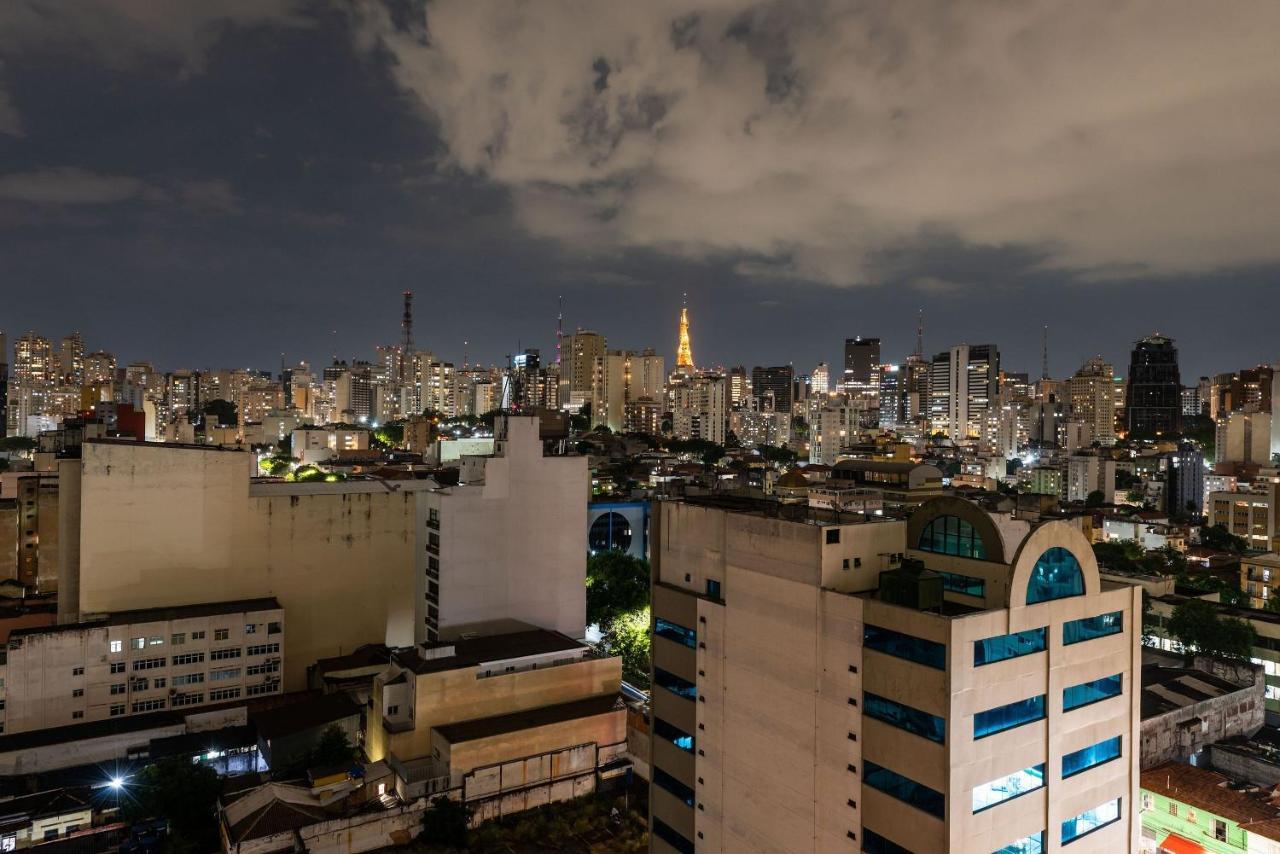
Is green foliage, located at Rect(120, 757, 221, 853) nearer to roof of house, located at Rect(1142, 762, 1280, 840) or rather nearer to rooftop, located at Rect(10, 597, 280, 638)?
rooftop, located at Rect(10, 597, 280, 638)

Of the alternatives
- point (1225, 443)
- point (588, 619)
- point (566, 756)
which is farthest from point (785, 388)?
point (566, 756)

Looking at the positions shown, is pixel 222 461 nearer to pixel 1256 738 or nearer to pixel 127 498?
pixel 127 498

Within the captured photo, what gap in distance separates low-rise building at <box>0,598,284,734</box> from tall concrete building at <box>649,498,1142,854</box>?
64.4 feet

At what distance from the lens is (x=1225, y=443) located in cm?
8744

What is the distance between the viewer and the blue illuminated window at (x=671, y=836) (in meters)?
16.2

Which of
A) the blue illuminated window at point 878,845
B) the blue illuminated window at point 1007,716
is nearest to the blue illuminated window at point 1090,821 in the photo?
the blue illuminated window at point 1007,716

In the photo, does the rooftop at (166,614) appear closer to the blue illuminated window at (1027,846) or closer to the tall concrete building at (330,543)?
the tall concrete building at (330,543)

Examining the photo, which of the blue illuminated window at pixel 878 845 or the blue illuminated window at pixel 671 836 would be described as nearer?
the blue illuminated window at pixel 878 845

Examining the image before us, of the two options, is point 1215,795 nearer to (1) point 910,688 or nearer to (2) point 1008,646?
(2) point 1008,646

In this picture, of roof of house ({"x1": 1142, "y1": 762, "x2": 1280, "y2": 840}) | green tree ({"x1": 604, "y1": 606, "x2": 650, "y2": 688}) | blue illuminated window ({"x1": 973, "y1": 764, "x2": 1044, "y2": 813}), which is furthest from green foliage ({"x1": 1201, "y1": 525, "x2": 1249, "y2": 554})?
blue illuminated window ({"x1": 973, "y1": 764, "x2": 1044, "y2": 813})

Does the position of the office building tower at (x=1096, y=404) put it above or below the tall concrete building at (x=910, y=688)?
above

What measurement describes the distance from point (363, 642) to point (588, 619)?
34.1 feet

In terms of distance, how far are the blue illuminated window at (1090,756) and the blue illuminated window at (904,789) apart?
3081 millimetres

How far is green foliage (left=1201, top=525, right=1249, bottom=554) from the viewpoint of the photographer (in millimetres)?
52156
